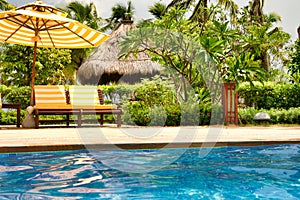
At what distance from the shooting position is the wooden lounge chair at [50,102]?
930 cm

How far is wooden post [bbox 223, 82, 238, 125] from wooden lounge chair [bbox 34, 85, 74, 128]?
165 inches

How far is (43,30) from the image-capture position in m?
9.93

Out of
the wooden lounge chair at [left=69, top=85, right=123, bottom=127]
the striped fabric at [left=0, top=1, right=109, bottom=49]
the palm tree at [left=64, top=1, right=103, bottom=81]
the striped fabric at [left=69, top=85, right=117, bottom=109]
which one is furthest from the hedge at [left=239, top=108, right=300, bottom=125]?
the palm tree at [left=64, top=1, right=103, bottom=81]

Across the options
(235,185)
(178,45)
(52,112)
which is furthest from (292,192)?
(178,45)

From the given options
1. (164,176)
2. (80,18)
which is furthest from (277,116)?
(80,18)

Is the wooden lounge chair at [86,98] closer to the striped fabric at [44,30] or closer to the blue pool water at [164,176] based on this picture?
the striped fabric at [44,30]

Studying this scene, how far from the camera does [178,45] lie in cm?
1272

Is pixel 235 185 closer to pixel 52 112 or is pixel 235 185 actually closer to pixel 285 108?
pixel 52 112

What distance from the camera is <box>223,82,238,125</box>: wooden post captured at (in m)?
11.3

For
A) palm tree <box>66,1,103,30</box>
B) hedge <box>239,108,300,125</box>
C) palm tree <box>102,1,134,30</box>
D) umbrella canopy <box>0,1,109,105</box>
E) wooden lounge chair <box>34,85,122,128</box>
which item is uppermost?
palm tree <box>102,1,134,30</box>

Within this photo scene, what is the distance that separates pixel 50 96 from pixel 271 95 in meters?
6.83

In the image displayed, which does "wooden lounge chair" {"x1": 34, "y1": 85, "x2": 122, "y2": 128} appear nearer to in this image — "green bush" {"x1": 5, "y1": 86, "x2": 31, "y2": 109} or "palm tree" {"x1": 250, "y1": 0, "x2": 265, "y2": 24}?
"green bush" {"x1": 5, "y1": 86, "x2": 31, "y2": 109}

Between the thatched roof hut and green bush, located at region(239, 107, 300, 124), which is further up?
the thatched roof hut

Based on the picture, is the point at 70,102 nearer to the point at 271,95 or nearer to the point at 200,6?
the point at 271,95
